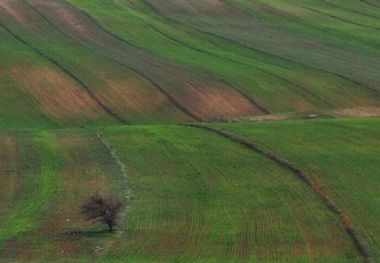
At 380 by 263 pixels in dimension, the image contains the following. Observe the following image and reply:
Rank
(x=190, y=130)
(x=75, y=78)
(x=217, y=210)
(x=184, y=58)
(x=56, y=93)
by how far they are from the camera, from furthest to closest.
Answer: (x=184, y=58) < (x=75, y=78) < (x=56, y=93) < (x=190, y=130) < (x=217, y=210)

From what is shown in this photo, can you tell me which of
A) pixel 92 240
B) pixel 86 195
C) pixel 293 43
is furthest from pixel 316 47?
pixel 92 240

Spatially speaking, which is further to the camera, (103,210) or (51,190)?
(51,190)

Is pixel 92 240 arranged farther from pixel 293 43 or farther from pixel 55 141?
pixel 293 43

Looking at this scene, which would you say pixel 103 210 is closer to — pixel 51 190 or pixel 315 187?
pixel 51 190

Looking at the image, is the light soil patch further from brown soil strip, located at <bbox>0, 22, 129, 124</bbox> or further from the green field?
brown soil strip, located at <bbox>0, 22, 129, 124</bbox>

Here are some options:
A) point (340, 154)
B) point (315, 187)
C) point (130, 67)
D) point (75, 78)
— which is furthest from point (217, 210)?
point (130, 67)

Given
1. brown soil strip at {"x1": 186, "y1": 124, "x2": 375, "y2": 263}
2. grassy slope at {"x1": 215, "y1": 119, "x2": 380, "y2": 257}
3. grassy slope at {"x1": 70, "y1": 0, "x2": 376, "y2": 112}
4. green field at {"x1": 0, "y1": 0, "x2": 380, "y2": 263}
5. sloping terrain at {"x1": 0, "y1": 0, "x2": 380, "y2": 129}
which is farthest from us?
grassy slope at {"x1": 70, "y1": 0, "x2": 376, "y2": 112}

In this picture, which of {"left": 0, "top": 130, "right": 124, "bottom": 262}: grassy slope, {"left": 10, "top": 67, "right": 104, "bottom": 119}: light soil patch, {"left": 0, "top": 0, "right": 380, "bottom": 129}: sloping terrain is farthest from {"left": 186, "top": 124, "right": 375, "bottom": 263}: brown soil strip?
{"left": 0, "top": 0, "right": 380, "bottom": 129}: sloping terrain

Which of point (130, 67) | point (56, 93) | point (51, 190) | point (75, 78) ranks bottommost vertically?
point (56, 93)
